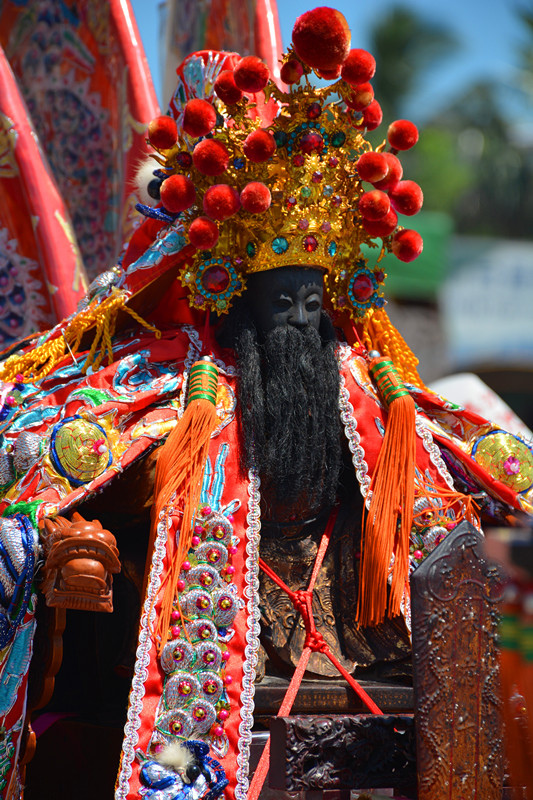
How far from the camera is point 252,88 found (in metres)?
3.20

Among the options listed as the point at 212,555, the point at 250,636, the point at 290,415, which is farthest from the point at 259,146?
the point at 250,636

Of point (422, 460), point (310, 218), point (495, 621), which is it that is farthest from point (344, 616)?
point (310, 218)

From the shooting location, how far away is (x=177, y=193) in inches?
130

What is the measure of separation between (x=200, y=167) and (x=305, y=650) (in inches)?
62.7

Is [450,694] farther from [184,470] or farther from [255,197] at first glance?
[255,197]

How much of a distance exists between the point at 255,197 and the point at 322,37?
0.53 meters

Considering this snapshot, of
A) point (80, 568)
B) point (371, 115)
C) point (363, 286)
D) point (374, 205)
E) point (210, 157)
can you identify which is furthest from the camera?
point (363, 286)

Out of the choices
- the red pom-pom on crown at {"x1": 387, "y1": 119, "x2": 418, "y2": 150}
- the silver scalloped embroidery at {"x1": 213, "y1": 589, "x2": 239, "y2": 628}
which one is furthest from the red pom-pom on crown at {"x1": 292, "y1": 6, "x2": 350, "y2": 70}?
the silver scalloped embroidery at {"x1": 213, "y1": 589, "x2": 239, "y2": 628}

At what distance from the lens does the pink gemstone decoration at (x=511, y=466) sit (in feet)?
11.4

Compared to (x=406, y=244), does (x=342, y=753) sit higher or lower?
lower

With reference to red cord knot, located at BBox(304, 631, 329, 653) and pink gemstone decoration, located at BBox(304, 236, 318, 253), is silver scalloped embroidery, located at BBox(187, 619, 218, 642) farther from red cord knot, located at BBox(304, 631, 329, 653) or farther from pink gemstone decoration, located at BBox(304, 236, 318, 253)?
pink gemstone decoration, located at BBox(304, 236, 318, 253)

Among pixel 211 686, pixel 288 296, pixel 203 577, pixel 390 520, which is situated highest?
pixel 288 296

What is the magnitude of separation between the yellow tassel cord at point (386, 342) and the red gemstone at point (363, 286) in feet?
0.70

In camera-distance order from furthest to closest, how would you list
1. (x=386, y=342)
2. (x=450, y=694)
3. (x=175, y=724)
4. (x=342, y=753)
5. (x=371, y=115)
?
(x=386, y=342), (x=371, y=115), (x=175, y=724), (x=342, y=753), (x=450, y=694)
